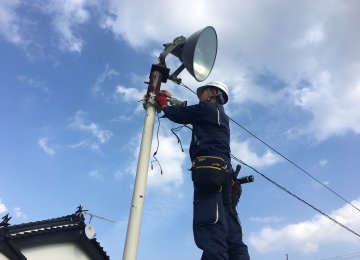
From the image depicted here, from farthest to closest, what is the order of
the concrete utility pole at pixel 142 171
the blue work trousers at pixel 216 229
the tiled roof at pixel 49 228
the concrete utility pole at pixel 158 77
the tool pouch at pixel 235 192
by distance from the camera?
the tiled roof at pixel 49 228
the tool pouch at pixel 235 192
the blue work trousers at pixel 216 229
the concrete utility pole at pixel 158 77
the concrete utility pole at pixel 142 171

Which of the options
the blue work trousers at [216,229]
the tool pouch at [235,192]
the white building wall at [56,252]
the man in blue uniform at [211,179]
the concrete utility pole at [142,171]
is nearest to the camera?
the concrete utility pole at [142,171]

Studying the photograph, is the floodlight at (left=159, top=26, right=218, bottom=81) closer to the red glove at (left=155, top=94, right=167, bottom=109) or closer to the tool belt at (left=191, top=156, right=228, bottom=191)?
the red glove at (left=155, top=94, right=167, bottom=109)

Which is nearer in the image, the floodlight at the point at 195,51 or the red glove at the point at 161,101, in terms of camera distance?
the red glove at the point at 161,101

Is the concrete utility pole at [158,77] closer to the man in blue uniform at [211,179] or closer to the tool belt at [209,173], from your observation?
the man in blue uniform at [211,179]

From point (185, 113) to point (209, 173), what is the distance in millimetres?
843

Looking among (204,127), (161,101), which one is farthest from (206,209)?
(161,101)

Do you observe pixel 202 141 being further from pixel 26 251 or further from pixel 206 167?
pixel 26 251

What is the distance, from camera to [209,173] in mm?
4199

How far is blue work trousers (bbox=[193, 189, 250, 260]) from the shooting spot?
384cm

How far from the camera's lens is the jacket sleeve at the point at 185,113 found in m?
4.57

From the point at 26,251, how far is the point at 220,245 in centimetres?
927

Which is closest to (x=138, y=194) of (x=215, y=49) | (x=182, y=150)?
(x=182, y=150)

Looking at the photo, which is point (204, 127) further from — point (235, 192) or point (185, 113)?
point (235, 192)

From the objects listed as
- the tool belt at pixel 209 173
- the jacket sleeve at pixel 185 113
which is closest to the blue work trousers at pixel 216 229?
the tool belt at pixel 209 173
